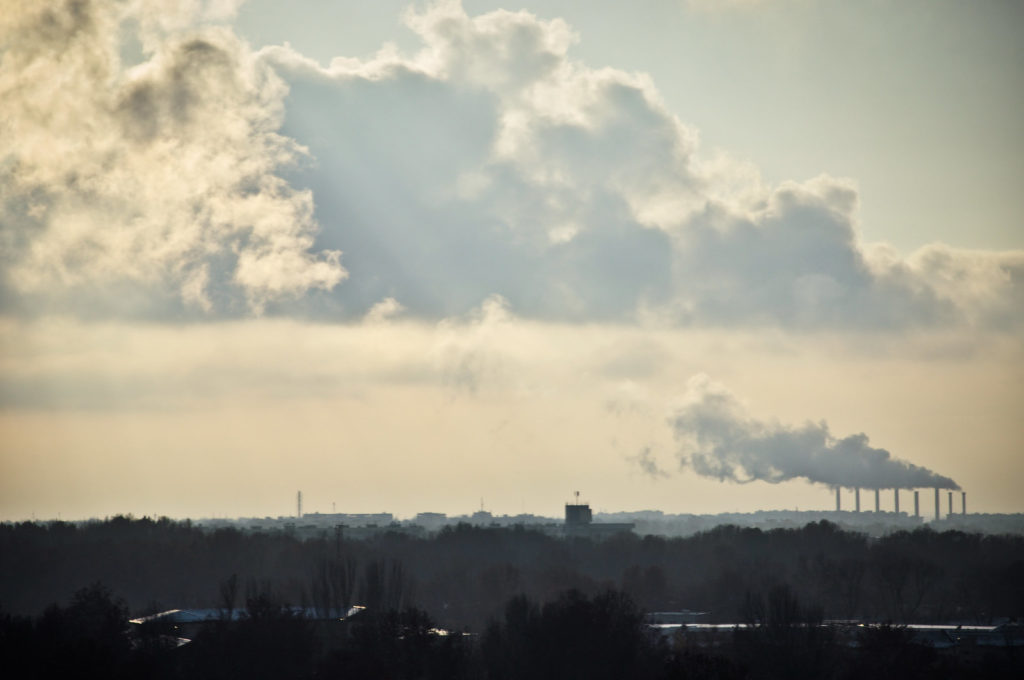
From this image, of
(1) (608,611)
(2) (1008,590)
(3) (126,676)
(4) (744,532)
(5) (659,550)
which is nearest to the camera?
(3) (126,676)

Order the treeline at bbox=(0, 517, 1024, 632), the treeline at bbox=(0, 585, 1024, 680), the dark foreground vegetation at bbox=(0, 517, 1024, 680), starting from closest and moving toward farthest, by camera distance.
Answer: the treeline at bbox=(0, 585, 1024, 680) → the dark foreground vegetation at bbox=(0, 517, 1024, 680) → the treeline at bbox=(0, 517, 1024, 632)

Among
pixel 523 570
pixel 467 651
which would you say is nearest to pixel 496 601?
pixel 523 570

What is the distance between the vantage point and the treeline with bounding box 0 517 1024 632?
11850cm

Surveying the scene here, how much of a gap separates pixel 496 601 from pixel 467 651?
153 ft

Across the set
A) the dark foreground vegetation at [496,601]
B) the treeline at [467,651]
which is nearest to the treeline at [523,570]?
the dark foreground vegetation at [496,601]

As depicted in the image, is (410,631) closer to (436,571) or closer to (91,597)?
(91,597)

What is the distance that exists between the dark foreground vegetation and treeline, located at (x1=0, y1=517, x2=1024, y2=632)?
1.24ft

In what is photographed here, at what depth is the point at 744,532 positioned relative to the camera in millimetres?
179625

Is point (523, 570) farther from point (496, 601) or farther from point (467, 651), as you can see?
point (467, 651)

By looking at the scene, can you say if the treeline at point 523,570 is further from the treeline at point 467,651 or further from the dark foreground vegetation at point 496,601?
the treeline at point 467,651

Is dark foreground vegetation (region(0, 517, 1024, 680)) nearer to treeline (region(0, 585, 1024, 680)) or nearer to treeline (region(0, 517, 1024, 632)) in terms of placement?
treeline (region(0, 585, 1024, 680))

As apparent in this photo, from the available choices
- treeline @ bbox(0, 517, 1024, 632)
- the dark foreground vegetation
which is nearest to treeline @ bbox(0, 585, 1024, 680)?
the dark foreground vegetation

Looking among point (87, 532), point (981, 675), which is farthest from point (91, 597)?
point (87, 532)

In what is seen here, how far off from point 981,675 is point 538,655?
2451 cm
